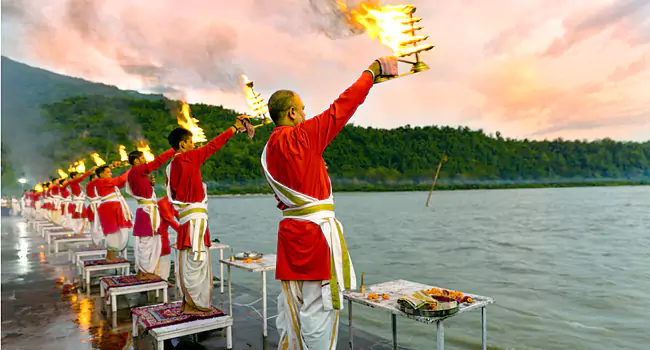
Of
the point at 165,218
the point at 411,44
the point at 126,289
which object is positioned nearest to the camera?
the point at 411,44

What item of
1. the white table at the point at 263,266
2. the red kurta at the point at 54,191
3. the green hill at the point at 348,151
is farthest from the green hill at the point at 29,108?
the white table at the point at 263,266

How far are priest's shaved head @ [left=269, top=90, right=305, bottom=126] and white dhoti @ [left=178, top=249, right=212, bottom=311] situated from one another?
2822 millimetres

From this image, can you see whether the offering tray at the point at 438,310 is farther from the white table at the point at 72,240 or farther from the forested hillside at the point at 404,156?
the forested hillside at the point at 404,156

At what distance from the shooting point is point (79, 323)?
252 inches

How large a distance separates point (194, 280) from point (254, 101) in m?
2.21

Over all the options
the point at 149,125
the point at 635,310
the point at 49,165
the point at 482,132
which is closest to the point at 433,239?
the point at 635,310

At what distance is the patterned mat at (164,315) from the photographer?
4.89 m

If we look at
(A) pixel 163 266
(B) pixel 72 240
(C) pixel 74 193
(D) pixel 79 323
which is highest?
(C) pixel 74 193

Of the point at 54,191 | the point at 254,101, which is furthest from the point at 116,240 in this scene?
the point at 54,191

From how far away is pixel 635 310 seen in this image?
11.3m

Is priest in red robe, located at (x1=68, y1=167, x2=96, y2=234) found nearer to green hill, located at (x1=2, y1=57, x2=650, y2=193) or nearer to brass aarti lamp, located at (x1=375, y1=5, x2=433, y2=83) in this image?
brass aarti lamp, located at (x1=375, y1=5, x2=433, y2=83)

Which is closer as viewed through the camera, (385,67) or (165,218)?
(385,67)

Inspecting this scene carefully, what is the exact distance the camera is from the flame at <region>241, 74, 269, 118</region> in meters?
4.67

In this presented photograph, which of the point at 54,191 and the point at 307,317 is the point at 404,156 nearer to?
the point at 54,191
